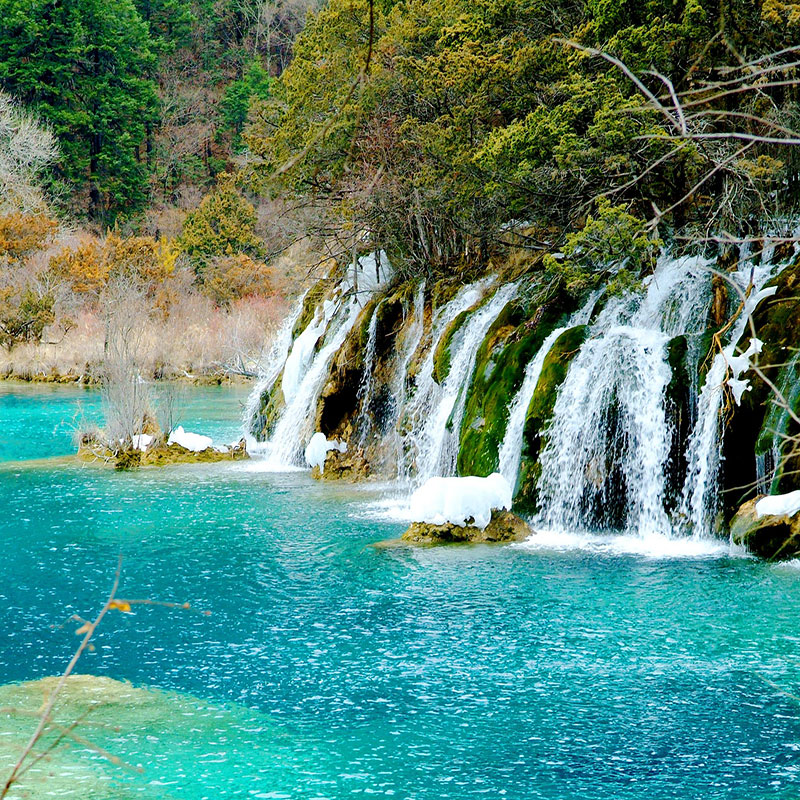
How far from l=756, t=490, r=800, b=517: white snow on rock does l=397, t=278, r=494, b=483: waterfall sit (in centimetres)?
551

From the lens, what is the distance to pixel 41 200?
1775 inches

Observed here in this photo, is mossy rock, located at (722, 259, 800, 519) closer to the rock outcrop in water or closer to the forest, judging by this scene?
the rock outcrop in water

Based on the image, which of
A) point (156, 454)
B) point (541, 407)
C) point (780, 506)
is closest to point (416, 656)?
point (780, 506)

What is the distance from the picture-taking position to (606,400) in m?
12.0

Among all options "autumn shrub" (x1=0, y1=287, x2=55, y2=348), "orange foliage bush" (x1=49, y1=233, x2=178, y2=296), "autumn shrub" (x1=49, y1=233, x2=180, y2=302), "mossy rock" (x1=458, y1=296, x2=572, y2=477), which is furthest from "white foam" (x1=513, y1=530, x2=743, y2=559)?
"autumn shrub" (x1=49, y1=233, x2=180, y2=302)

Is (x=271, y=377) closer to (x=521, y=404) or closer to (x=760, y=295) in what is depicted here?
(x=521, y=404)

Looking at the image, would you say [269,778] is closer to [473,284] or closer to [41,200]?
[473,284]

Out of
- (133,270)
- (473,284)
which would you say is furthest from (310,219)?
(133,270)

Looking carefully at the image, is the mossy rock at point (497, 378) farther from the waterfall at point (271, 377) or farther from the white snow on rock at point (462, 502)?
the waterfall at point (271, 377)

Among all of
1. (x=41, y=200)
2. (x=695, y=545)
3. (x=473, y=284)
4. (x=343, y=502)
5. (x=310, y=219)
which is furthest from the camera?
(x=41, y=200)

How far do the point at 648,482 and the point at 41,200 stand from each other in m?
39.1

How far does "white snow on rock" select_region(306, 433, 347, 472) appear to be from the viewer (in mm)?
16984

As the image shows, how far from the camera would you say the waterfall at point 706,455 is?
1113 centimetres

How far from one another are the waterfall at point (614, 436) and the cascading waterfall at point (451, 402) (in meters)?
2.00
